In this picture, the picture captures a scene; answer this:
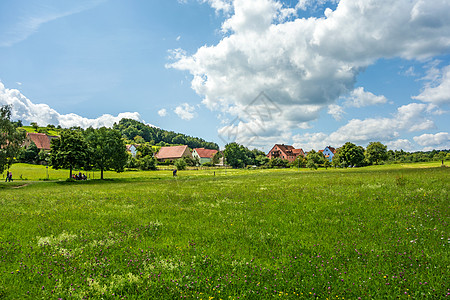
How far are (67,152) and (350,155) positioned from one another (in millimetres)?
114257

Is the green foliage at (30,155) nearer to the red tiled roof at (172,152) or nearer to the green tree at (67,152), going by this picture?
the green tree at (67,152)

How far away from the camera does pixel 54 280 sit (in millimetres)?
6188

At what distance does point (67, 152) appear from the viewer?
51.3 metres

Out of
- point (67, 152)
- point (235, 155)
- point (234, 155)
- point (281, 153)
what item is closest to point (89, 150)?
point (67, 152)

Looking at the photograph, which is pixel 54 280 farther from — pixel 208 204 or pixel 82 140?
pixel 82 140

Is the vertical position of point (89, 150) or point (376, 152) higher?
point (376, 152)

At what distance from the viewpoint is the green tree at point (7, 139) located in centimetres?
4225

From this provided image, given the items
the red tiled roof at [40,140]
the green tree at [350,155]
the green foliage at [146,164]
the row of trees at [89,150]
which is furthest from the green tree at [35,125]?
the green tree at [350,155]

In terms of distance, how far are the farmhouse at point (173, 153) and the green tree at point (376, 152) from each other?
403 feet

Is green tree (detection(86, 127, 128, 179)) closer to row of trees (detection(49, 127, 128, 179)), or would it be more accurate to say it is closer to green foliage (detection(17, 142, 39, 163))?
row of trees (detection(49, 127, 128, 179))

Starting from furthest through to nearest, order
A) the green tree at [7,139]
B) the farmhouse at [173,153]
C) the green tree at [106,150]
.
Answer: the farmhouse at [173,153] → the green tree at [106,150] → the green tree at [7,139]

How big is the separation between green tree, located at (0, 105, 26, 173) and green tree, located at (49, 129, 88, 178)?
7976mm

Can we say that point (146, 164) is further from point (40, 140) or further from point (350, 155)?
point (350, 155)

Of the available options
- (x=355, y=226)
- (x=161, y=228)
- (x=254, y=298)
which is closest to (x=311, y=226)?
(x=355, y=226)
